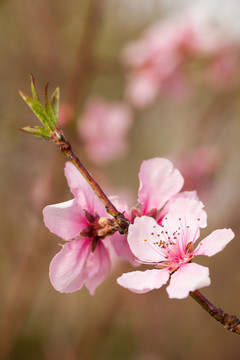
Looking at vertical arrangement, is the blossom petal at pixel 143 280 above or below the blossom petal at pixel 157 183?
below

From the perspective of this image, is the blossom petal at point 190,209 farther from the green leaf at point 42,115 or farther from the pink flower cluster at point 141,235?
the green leaf at point 42,115

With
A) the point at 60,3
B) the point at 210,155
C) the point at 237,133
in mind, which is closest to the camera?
the point at 210,155

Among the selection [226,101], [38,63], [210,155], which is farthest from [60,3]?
[210,155]

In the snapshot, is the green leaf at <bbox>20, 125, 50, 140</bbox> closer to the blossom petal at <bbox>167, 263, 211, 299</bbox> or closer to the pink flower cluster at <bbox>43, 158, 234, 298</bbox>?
the pink flower cluster at <bbox>43, 158, 234, 298</bbox>

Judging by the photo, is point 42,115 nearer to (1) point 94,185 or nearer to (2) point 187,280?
(1) point 94,185

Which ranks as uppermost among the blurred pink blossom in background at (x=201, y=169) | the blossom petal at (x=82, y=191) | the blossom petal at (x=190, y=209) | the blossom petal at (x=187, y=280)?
the blurred pink blossom in background at (x=201, y=169)

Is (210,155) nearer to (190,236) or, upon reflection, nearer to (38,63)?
(38,63)

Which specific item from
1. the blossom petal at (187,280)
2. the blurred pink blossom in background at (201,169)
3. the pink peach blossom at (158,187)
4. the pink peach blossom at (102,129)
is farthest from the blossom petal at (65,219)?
the pink peach blossom at (102,129)

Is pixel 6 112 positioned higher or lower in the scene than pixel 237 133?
higher
